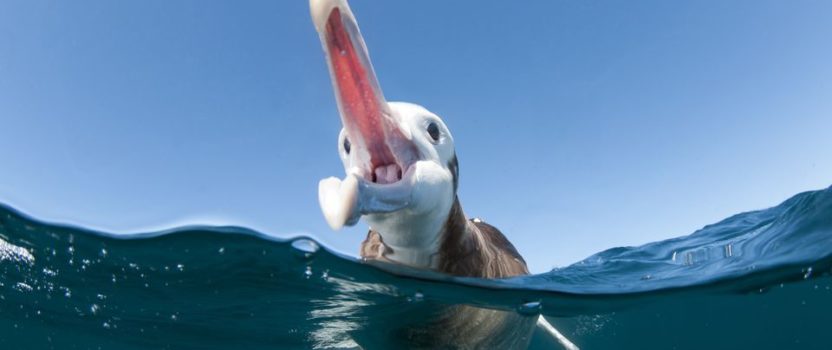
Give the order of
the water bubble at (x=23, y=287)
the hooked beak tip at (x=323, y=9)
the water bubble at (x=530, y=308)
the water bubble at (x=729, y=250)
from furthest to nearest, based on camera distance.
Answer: the water bubble at (x=729, y=250), the water bubble at (x=23, y=287), the water bubble at (x=530, y=308), the hooked beak tip at (x=323, y=9)

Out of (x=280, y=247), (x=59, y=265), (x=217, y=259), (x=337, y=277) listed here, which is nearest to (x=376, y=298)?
(x=337, y=277)

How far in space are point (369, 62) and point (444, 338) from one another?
302cm

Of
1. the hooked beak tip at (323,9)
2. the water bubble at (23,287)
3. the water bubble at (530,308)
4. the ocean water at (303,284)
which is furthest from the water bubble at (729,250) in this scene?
the water bubble at (23,287)

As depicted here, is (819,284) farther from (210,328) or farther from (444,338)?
(210,328)

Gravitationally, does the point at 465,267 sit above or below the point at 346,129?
below

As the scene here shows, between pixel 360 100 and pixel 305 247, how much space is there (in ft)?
9.09

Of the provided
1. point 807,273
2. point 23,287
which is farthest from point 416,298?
point 23,287

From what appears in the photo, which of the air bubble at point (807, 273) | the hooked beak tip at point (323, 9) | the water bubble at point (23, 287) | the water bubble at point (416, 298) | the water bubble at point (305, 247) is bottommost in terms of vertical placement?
the air bubble at point (807, 273)

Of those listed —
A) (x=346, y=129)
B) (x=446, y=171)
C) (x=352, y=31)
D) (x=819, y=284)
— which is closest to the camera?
(x=352, y=31)

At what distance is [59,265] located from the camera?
6785 millimetres

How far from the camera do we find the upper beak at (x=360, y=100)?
2891 mm

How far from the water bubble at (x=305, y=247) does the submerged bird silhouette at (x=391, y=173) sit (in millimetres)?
840

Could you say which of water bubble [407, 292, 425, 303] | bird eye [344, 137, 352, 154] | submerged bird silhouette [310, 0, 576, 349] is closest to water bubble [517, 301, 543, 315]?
water bubble [407, 292, 425, 303]

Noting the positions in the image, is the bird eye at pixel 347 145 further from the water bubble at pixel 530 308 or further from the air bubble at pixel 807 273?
the air bubble at pixel 807 273
